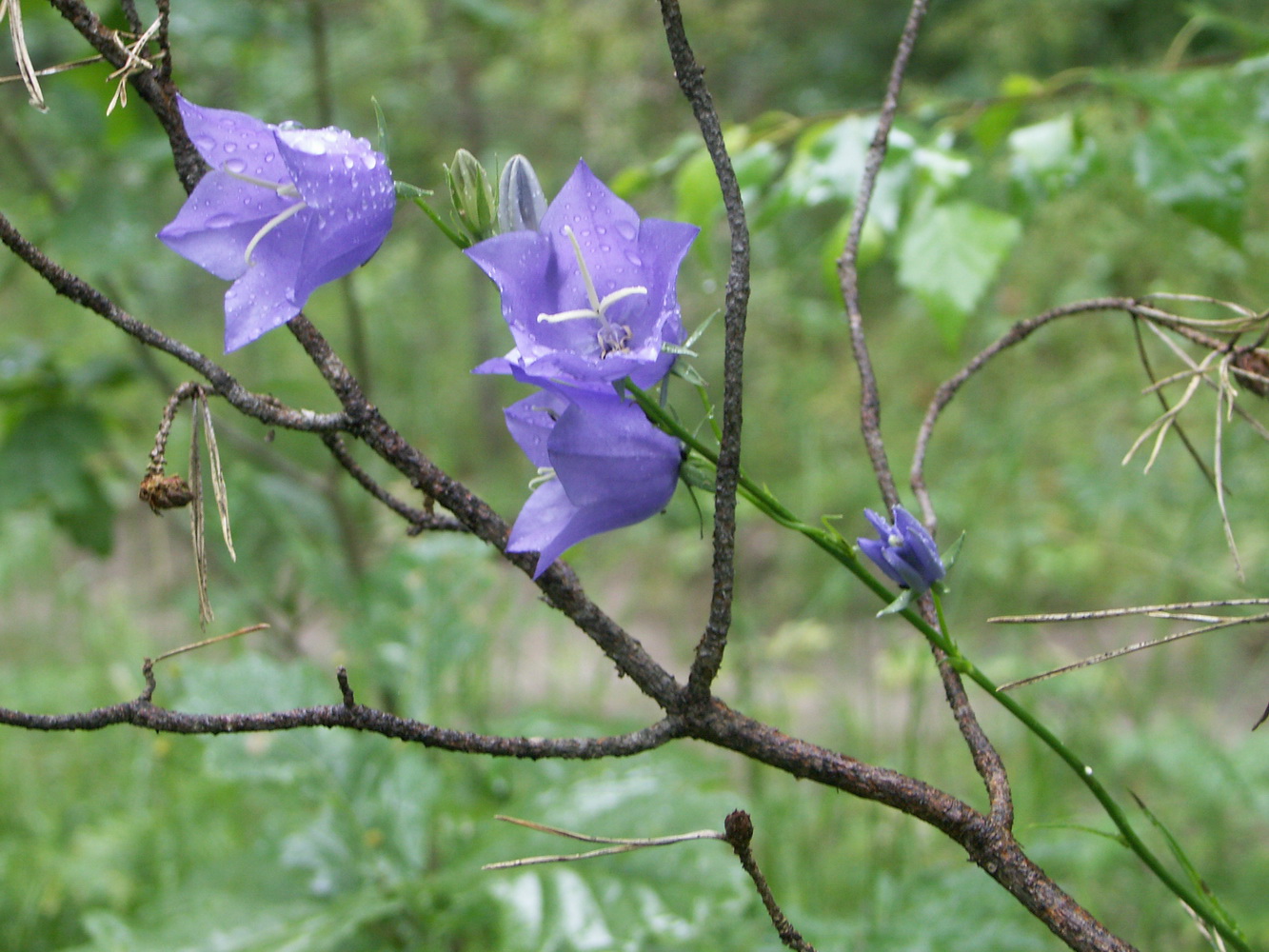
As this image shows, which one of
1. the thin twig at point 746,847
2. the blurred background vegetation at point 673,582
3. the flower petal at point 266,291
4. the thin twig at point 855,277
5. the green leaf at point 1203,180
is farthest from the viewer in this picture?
the blurred background vegetation at point 673,582

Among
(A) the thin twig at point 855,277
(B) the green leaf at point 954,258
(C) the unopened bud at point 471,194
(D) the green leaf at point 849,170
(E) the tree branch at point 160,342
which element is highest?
(D) the green leaf at point 849,170

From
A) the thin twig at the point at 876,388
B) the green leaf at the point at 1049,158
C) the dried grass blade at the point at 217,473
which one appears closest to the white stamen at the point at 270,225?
the dried grass blade at the point at 217,473

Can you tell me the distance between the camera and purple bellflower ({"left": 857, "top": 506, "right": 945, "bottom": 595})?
0.59 m

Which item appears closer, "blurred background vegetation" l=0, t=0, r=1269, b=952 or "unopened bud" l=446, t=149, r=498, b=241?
"unopened bud" l=446, t=149, r=498, b=241

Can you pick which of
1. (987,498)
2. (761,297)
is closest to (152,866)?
(987,498)

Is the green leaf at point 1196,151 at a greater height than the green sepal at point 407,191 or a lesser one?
greater

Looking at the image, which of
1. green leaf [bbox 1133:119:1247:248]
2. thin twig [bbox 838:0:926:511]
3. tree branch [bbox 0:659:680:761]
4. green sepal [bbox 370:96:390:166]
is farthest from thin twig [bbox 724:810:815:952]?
green leaf [bbox 1133:119:1247:248]

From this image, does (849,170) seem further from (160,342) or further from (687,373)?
(160,342)

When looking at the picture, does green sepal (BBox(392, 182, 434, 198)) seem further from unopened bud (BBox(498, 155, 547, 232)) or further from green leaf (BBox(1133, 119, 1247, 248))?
green leaf (BBox(1133, 119, 1247, 248))

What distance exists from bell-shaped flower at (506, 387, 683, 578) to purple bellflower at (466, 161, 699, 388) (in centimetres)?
3

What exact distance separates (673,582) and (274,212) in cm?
398

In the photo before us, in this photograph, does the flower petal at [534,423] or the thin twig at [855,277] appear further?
the thin twig at [855,277]

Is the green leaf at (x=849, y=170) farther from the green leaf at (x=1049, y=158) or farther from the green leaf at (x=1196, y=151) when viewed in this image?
the green leaf at (x=1196, y=151)

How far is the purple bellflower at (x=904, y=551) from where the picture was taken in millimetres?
595
